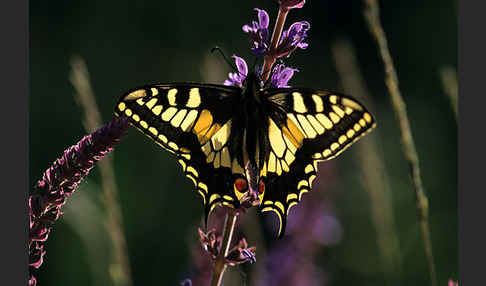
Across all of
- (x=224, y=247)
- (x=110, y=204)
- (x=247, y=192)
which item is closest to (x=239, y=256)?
(x=224, y=247)

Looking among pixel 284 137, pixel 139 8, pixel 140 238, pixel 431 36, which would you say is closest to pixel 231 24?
pixel 139 8

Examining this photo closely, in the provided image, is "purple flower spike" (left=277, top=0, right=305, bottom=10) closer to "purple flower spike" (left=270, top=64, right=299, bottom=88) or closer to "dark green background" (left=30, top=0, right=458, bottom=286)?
"purple flower spike" (left=270, top=64, right=299, bottom=88)

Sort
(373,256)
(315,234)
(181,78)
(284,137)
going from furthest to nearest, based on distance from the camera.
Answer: (181,78)
(373,256)
(315,234)
(284,137)

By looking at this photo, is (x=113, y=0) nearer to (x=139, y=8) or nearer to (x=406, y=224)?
(x=139, y=8)

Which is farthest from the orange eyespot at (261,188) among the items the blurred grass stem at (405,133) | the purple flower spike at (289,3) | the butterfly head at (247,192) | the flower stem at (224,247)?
the purple flower spike at (289,3)

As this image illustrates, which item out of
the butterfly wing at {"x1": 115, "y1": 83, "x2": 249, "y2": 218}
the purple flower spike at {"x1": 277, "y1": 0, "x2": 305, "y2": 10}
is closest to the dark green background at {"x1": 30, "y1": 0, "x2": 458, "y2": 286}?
the butterfly wing at {"x1": 115, "y1": 83, "x2": 249, "y2": 218}

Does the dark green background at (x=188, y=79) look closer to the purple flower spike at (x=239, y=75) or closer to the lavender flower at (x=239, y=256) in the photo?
the purple flower spike at (x=239, y=75)

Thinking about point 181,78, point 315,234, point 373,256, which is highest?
point 181,78
